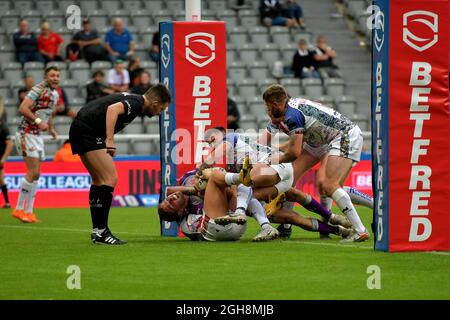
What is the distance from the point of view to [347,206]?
13633 millimetres

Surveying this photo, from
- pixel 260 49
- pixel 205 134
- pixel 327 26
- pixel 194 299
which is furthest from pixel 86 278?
pixel 327 26

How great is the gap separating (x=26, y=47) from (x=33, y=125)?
316 inches

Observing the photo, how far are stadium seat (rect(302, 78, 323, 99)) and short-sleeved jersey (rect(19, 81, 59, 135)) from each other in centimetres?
928

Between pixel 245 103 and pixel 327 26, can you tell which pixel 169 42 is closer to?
pixel 245 103

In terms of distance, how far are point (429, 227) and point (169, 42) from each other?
4.75m

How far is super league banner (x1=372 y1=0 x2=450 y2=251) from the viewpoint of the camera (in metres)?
11.7

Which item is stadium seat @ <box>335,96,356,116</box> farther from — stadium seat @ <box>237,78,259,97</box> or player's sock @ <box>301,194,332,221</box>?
player's sock @ <box>301,194,332,221</box>

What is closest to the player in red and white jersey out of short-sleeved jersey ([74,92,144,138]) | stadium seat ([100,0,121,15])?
short-sleeved jersey ([74,92,144,138])

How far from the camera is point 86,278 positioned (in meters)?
10.5

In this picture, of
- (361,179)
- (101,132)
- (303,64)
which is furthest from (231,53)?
(101,132)

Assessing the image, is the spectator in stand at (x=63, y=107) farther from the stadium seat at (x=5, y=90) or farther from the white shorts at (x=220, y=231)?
the white shorts at (x=220, y=231)

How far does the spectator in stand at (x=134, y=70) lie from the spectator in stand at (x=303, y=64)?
152 inches

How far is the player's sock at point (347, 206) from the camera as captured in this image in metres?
13.6

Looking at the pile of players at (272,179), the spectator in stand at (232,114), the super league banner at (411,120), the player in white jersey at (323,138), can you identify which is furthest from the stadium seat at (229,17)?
the super league banner at (411,120)
